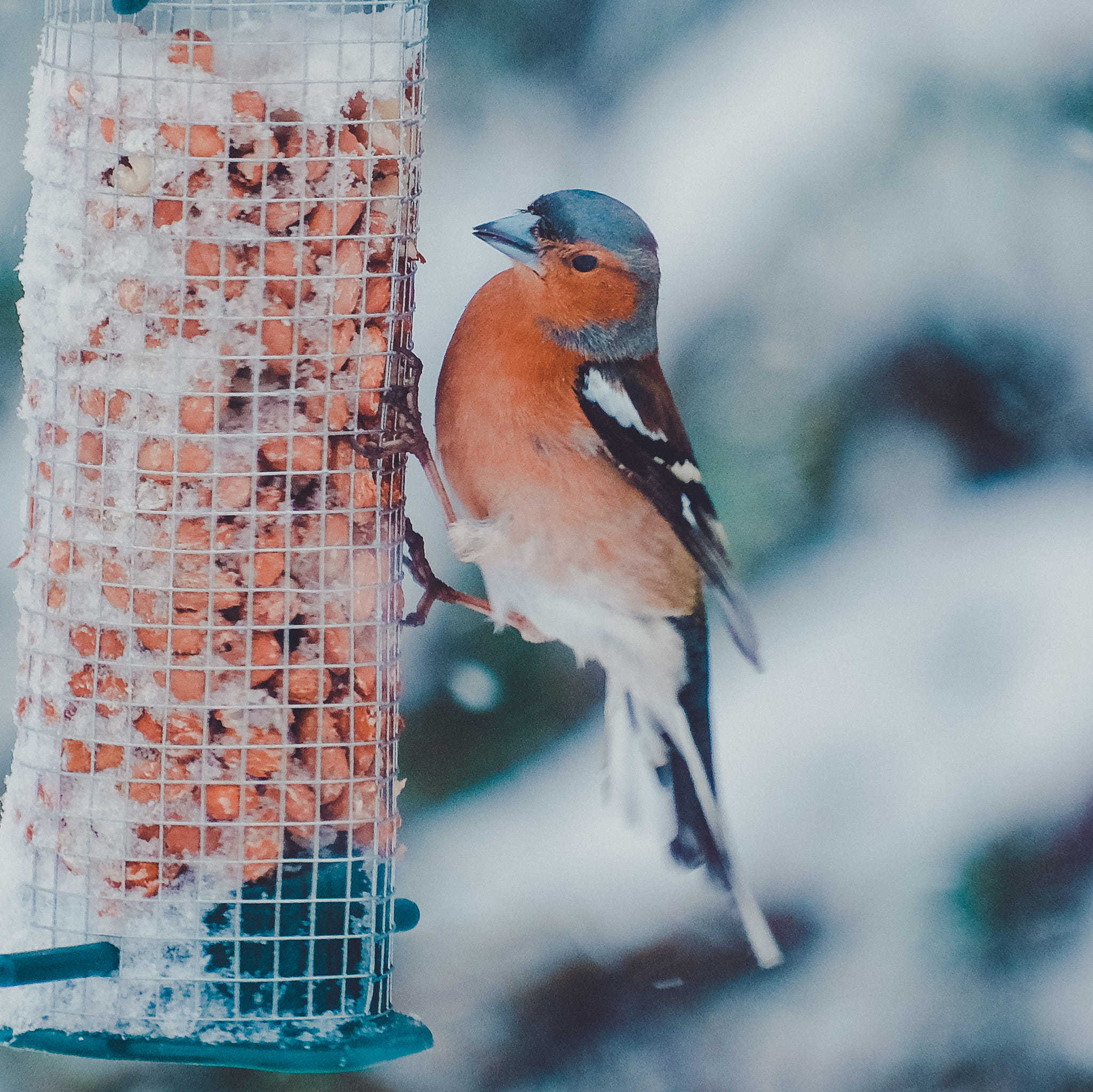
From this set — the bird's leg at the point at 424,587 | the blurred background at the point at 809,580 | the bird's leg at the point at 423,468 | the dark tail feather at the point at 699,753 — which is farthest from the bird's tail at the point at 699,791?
the bird's leg at the point at 424,587

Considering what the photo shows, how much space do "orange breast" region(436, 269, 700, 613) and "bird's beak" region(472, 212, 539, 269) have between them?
0.06 m

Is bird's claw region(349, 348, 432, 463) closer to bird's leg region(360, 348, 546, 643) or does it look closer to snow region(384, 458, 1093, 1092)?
bird's leg region(360, 348, 546, 643)

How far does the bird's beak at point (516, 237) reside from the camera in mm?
2328

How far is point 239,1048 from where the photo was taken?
1.84 metres

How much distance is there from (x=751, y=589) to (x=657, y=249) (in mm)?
828

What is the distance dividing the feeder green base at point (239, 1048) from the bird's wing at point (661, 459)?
0.99 m

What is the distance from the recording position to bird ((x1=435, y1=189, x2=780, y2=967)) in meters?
2.38

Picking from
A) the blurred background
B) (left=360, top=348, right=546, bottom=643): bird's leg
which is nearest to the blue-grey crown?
(left=360, top=348, right=546, bottom=643): bird's leg

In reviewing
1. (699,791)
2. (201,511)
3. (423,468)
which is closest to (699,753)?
(699,791)

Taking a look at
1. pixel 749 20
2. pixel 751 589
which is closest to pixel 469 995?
pixel 751 589

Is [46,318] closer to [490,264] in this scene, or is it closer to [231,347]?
[231,347]

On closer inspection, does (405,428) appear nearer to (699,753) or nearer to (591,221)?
(591,221)

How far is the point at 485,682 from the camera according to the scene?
9.37ft

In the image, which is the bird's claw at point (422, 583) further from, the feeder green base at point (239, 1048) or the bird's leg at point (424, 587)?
the feeder green base at point (239, 1048)
